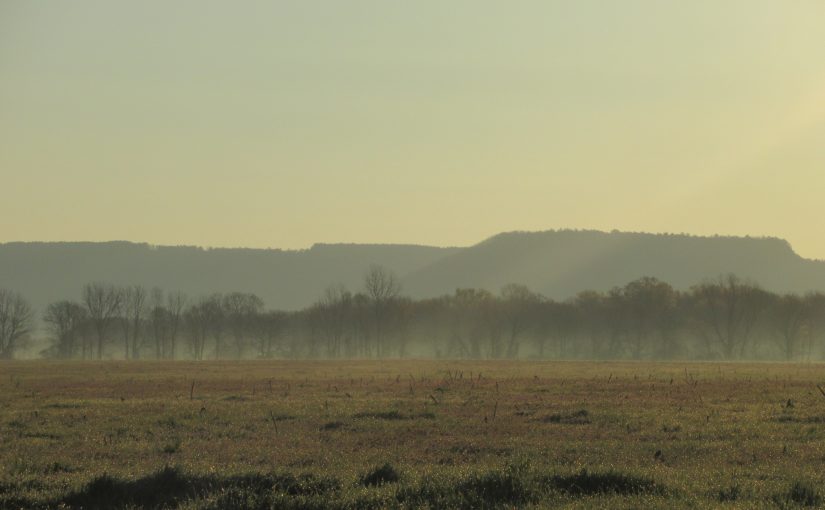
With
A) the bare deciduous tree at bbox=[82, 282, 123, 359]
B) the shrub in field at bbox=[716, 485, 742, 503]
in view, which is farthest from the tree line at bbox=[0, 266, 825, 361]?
the shrub in field at bbox=[716, 485, 742, 503]

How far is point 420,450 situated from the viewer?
831 inches

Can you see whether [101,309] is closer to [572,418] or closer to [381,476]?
[572,418]

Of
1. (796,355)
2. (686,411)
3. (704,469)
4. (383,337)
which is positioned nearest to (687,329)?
→ (796,355)

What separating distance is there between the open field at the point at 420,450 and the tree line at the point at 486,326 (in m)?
122

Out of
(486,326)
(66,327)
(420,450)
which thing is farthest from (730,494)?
(66,327)

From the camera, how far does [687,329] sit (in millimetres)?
156500

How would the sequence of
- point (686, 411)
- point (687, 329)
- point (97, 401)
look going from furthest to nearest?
point (687, 329)
point (97, 401)
point (686, 411)

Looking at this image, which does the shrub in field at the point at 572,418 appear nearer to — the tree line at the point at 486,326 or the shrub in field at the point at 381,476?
the shrub in field at the point at 381,476

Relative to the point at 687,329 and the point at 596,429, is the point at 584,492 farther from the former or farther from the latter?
the point at 687,329

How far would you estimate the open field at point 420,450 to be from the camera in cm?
1498

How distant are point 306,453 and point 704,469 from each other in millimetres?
9502

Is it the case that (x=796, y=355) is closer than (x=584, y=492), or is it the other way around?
(x=584, y=492)

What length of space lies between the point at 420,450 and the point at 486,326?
5881 inches

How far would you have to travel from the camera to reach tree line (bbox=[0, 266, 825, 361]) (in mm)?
155000
